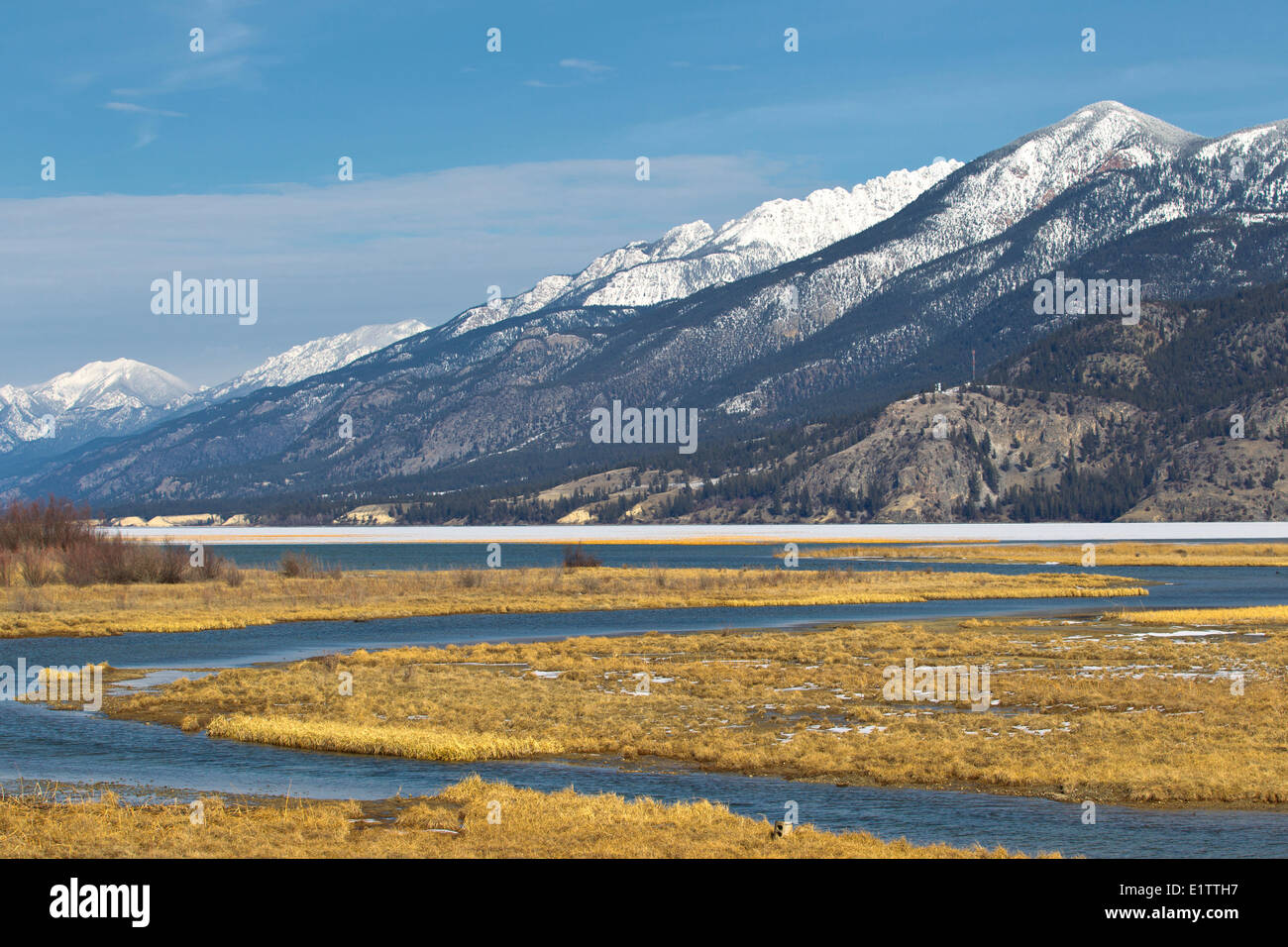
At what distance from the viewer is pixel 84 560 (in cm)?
9538

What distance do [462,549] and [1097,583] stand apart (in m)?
105

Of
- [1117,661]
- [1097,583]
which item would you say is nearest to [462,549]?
[1097,583]

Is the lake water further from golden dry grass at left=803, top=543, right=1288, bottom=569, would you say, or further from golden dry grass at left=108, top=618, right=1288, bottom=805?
golden dry grass at left=803, top=543, right=1288, bottom=569

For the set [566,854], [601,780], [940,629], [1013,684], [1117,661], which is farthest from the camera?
[940,629]

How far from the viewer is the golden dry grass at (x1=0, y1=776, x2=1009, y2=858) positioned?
2019 cm

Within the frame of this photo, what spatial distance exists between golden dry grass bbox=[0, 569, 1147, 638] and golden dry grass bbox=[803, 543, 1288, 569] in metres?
28.9

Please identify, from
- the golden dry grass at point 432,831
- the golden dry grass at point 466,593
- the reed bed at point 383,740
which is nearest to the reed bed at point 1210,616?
the golden dry grass at point 466,593

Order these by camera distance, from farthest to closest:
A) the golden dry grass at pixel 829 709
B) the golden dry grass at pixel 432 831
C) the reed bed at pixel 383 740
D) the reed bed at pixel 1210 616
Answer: the reed bed at pixel 1210 616, the reed bed at pixel 383 740, the golden dry grass at pixel 829 709, the golden dry grass at pixel 432 831

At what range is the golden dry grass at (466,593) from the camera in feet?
234

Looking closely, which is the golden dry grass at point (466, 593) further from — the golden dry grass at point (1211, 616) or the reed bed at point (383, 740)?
the reed bed at point (383, 740)

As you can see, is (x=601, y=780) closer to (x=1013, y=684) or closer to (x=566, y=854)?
(x=566, y=854)

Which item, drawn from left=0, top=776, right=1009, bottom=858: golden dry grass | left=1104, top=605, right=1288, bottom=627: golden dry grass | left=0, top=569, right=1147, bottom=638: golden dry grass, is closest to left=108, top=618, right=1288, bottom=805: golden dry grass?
left=0, top=776, right=1009, bottom=858: golden dry grass

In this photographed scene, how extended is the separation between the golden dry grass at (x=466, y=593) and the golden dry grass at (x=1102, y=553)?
28.9m
